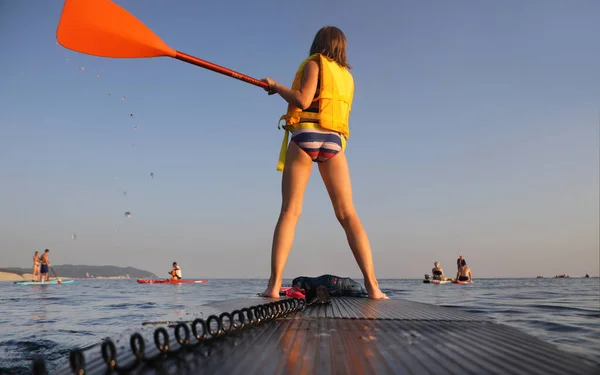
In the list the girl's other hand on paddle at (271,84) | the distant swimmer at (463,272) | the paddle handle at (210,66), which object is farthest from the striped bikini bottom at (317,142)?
the distant swimmer at (463,272)

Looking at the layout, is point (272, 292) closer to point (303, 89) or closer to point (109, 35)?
point (303, 89)

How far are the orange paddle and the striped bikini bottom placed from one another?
630mm

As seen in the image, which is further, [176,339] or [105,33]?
[105,33]

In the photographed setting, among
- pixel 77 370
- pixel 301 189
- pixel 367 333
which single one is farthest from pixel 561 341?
pixel 77 370

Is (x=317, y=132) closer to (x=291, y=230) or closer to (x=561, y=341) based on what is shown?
(x=291, y=230)

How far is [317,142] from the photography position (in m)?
4.38

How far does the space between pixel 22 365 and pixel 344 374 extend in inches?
79.5

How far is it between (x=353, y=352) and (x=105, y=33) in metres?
3.34

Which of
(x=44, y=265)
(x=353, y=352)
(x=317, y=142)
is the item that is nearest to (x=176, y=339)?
(x=353, y=352)

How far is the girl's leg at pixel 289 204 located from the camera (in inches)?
171

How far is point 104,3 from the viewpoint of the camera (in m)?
3.84

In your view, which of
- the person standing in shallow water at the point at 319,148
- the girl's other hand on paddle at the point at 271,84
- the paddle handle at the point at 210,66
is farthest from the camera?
the person standing in shallow water at the point at 319,148

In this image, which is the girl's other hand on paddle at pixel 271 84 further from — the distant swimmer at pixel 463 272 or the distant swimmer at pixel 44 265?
the distant swimmer at pixel 463 272

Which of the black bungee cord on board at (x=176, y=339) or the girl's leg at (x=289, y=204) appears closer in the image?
the black bungee cord on board at (x=176, y=339)
